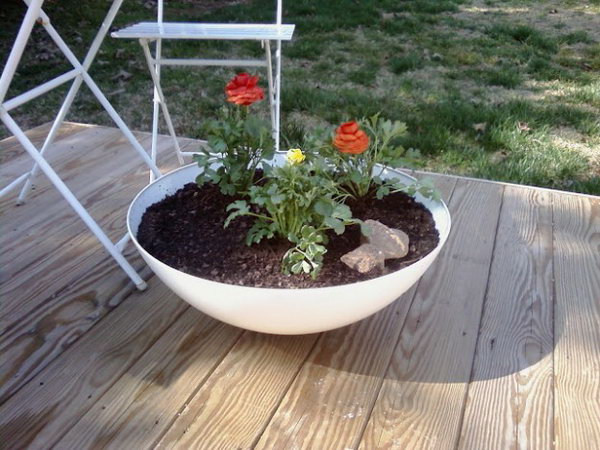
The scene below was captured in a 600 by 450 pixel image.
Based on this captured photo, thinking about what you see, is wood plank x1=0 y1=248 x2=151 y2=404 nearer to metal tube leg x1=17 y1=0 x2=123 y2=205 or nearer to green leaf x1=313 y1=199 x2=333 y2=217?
metal tube leg x1=17 y1=0 x2=123 y2=205

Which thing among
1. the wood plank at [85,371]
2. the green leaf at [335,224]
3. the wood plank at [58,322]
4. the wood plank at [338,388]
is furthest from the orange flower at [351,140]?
the wood plank at [58,322]

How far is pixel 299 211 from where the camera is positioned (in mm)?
1109

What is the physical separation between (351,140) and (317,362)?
0.44 meters

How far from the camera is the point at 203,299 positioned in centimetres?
102

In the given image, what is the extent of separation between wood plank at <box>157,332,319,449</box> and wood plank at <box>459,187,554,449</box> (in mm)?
342

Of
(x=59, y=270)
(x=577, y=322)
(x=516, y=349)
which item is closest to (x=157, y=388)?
(x=59, y=270)

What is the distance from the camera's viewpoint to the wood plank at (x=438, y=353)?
1.00m

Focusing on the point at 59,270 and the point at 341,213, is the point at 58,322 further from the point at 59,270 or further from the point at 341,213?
the point at 341,213

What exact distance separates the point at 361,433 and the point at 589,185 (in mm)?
1694

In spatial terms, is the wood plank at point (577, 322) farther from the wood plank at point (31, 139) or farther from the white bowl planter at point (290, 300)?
the wood plank at point (31, 139)

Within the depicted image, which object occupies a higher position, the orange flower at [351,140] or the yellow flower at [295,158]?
the orange flower at [351,140]

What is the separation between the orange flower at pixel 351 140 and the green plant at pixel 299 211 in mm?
62

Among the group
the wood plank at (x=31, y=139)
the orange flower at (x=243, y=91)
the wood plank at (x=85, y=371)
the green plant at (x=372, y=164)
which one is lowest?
the wood plank at (x=31, y=139)

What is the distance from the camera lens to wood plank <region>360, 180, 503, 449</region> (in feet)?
3.28
